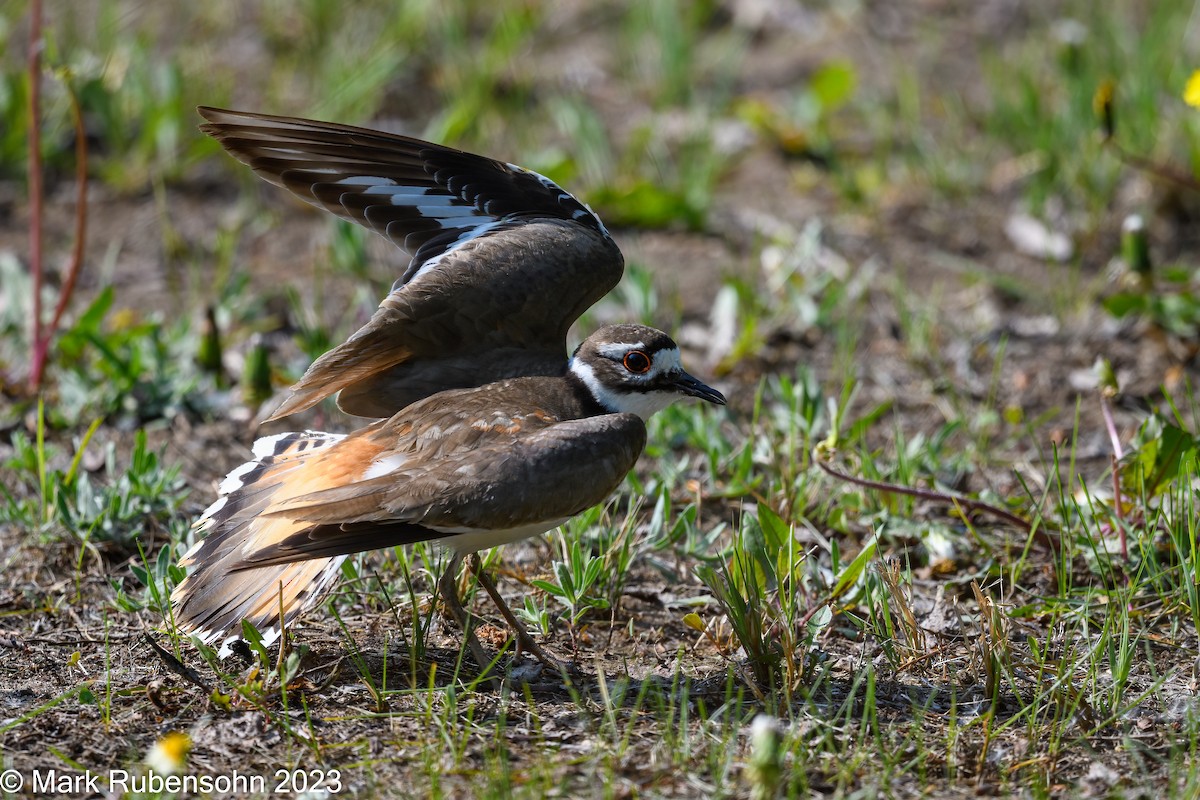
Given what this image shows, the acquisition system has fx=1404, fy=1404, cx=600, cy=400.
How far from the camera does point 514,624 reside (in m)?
Answer: 4.36

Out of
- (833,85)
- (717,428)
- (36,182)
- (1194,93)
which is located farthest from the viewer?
(833,85)

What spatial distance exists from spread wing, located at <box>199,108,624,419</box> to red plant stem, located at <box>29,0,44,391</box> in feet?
3.29

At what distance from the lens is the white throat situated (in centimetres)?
467

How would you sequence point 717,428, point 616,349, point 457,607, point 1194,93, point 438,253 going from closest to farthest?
point 457,607, point 616,349, point 438,253, point 1194,93, point 717,428

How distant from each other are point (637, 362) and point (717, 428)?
1.00 m

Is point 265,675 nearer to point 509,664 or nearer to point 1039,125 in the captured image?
point 509,664

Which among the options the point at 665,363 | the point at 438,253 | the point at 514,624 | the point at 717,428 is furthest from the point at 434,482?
the point at 717,428

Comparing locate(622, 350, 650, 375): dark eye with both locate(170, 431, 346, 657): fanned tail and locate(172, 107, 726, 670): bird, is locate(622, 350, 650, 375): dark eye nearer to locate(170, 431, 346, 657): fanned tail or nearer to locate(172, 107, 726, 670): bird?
locate(172, 107, 726, 670): bird

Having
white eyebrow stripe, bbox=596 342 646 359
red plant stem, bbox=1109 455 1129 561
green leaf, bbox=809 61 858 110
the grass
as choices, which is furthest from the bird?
green leaf, bbox=809 61 858 110

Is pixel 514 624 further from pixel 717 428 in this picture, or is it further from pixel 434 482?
pixel 717 428

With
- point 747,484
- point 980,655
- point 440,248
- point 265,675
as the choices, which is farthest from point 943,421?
point 265,675

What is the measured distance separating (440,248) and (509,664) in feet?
4.94

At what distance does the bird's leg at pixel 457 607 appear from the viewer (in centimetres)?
422

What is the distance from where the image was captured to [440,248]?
4.89 meters
